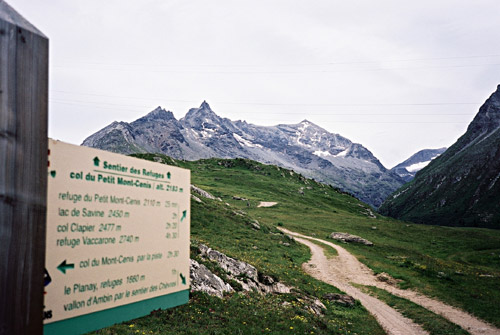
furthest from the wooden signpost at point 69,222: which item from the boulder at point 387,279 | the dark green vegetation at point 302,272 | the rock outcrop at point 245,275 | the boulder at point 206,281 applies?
the boulder at point 387,279

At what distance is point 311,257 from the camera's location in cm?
3941

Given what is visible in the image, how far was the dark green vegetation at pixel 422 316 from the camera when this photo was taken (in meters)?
18.5

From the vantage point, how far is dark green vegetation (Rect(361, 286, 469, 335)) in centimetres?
1848

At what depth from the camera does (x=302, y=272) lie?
30.7 m

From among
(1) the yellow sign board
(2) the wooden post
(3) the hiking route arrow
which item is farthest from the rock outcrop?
(2) the wooden post

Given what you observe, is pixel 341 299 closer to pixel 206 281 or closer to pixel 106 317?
pixel 206 281

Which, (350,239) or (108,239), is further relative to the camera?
(350,239)

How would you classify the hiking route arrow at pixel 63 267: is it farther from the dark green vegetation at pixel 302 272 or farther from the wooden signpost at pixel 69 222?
the dark green vegetation at pixel 302 272

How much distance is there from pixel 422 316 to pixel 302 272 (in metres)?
11.6

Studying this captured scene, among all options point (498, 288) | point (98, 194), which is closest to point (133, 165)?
point (98, 194)

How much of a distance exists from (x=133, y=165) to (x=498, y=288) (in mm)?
34184

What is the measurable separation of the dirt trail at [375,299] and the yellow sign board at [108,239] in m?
17.3

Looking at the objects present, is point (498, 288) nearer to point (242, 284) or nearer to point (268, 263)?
point (268, 263)

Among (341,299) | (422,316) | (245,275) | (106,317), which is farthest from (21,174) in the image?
(422,316)
